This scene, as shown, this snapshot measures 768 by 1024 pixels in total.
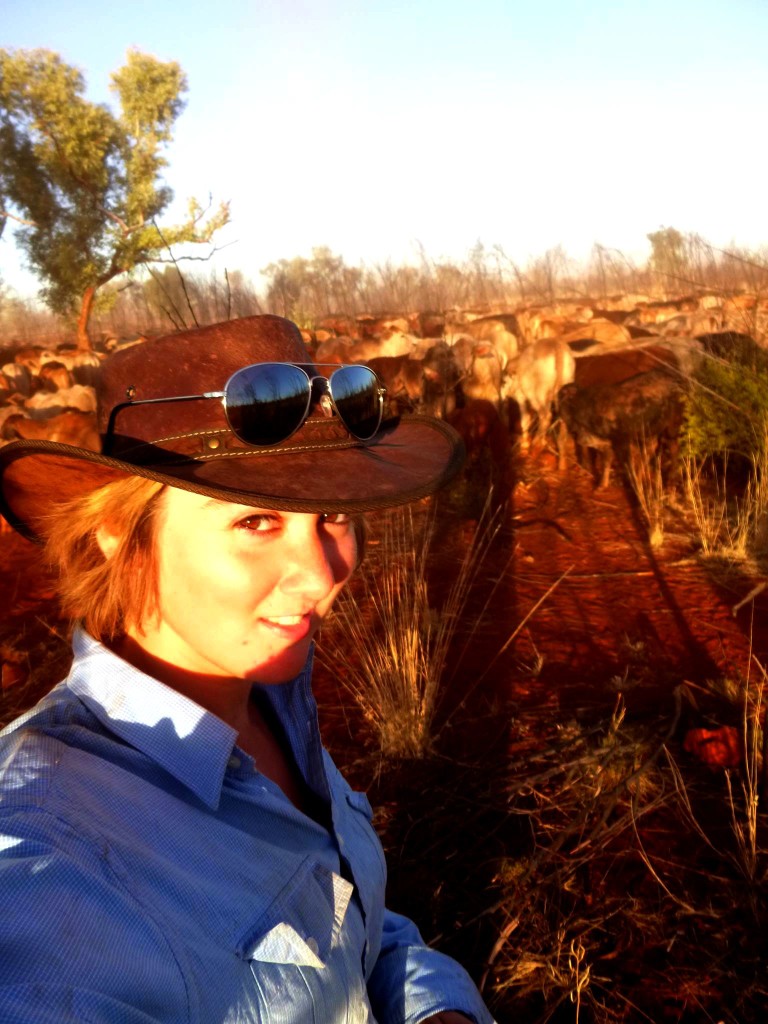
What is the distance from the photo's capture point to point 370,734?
4145 mm

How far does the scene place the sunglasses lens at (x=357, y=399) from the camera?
141cm

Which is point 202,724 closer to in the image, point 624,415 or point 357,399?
point 357,399

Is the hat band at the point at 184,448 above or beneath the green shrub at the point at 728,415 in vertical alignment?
above

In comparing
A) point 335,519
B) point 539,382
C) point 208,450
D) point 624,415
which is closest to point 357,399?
point 335,519

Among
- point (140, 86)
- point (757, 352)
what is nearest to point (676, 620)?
point (757, 352)

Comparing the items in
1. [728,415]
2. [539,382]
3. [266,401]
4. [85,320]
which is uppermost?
[85,320]

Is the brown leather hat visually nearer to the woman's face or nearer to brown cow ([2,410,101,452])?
the woman's face

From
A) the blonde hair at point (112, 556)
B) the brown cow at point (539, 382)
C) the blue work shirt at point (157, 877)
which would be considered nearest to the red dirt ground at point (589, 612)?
the blonde hair at point (112, 556)

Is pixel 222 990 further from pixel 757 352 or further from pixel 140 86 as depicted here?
pixel 140 86

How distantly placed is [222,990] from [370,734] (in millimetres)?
3299

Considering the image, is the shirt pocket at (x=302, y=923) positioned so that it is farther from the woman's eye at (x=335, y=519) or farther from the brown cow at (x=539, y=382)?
the brown cow at (x=539, y=382)

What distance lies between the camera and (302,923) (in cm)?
109

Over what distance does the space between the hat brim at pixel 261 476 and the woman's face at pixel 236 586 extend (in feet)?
0.17

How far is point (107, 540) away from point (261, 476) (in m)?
0.33
